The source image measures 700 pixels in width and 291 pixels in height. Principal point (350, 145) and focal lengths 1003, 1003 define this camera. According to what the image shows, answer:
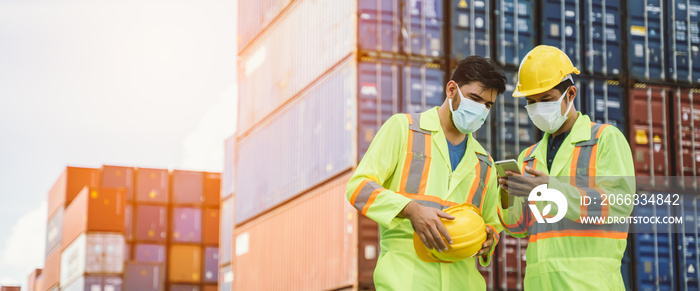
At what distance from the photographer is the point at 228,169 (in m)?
44.4

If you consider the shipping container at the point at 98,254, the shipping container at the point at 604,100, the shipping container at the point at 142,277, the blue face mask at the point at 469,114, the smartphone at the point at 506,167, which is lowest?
the smartphone at the point at 506,167

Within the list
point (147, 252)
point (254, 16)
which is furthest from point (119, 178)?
point (254, 16)

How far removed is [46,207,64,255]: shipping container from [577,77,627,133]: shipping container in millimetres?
32407

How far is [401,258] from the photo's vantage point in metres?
4.93

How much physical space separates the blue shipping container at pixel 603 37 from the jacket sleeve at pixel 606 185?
71.3 ft

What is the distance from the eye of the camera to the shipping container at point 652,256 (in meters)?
24.9

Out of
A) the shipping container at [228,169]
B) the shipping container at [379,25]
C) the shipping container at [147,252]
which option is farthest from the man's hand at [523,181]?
the shipping container at [147,252]

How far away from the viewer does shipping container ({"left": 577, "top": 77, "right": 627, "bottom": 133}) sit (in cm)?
2581

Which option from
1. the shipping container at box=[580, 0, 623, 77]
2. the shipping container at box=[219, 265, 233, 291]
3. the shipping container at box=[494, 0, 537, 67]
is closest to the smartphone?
the shipping container at box=[494, 0, 537, 67]

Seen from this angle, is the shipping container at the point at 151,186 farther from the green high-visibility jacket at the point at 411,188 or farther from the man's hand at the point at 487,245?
the man's hand at the point at 487,245

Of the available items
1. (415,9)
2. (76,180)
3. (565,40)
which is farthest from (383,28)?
(76,180)

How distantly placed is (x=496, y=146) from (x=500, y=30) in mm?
3088

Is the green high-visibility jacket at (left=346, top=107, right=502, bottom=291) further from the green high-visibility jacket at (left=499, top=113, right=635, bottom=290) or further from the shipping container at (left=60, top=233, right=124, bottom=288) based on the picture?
the shipping container at (left=60, top=233, right=124, bottom=288)

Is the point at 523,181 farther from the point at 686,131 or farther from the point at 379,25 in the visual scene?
the point at 686,131
